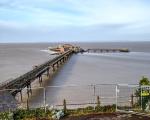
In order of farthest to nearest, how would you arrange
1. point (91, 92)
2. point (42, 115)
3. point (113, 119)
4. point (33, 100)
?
point (91, 92)
point (33, 100)
point (42, 115)
point (113, 119)

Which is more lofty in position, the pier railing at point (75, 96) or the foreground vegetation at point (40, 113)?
the foreground vegetation at point (40, 113)

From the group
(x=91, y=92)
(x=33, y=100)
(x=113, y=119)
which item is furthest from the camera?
(x=91, y=92)

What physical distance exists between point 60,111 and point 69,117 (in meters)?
0.55

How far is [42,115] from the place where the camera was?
57.6ft

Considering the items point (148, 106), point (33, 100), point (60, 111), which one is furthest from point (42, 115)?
point (33, 100)

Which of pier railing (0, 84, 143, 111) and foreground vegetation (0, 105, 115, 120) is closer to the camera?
foreground vegetation (0, 105, 115, 120)

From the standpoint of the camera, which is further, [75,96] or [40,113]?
[75,96]

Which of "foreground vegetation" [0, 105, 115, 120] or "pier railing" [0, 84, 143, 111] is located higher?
"foreground vegetation" [0, 105, 115, 120]

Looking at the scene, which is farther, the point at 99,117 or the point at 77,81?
the point at 77,81

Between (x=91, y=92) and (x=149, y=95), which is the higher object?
(x=149, y=95)

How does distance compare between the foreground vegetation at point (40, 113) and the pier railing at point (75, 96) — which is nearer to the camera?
the foreground vegetation at point (40, 113)

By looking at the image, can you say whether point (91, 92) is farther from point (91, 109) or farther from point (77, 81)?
point (91, 109)

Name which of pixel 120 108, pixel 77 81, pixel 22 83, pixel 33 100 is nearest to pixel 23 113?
pixel 120 108

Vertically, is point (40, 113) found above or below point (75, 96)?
above
